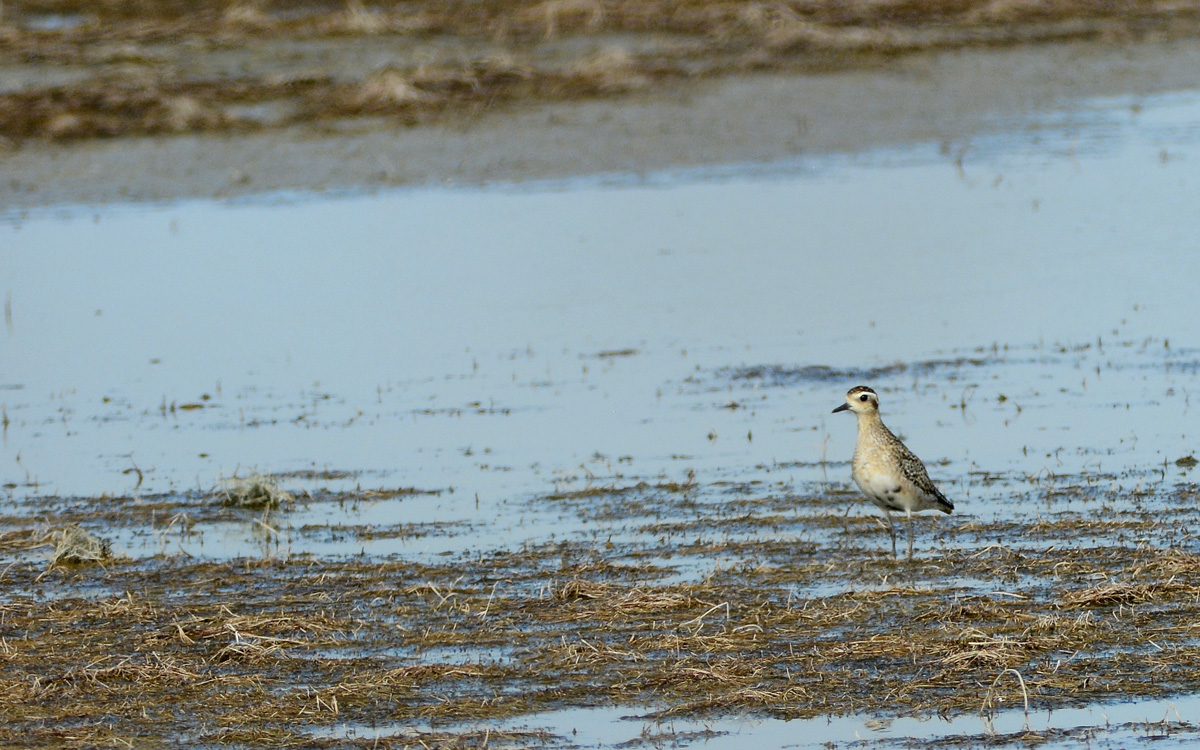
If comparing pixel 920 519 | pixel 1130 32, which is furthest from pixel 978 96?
pixel 920 519

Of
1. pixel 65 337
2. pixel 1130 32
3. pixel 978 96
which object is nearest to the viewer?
pixel 65 337

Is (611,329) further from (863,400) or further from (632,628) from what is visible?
(632,628)

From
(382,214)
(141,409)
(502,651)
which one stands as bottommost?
(502,651)

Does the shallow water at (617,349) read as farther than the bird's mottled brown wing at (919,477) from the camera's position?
Yes

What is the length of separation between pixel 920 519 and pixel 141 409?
6263 millimetres

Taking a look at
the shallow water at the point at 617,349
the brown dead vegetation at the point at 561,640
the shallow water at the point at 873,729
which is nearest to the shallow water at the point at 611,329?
the shallow water at the point at 617,349

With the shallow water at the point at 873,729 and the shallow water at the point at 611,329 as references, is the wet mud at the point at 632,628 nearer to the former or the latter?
the shallow water at the point at 873,729

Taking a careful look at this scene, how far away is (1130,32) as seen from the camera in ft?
102

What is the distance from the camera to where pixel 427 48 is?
31938 millimetres

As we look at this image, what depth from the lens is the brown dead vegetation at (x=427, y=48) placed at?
1085 inches

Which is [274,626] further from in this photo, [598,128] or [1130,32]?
[1130,32]

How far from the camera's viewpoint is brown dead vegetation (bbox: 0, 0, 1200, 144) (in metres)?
27.5

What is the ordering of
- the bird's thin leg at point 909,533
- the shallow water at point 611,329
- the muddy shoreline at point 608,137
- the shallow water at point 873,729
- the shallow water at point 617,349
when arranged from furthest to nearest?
the muddy shoreline at point 608,137 < the shallow water at point 611,329 < the shallow water at point 617,349 < the bird's thin leg at point 909,533 < the shallow water at point 873,729

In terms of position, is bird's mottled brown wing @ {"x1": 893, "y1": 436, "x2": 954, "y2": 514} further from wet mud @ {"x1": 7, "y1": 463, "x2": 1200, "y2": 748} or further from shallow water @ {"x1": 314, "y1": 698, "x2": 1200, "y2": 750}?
shallow water @ {"x1": 314, "y1": 698, "x2": 1200, "y2": 750}
